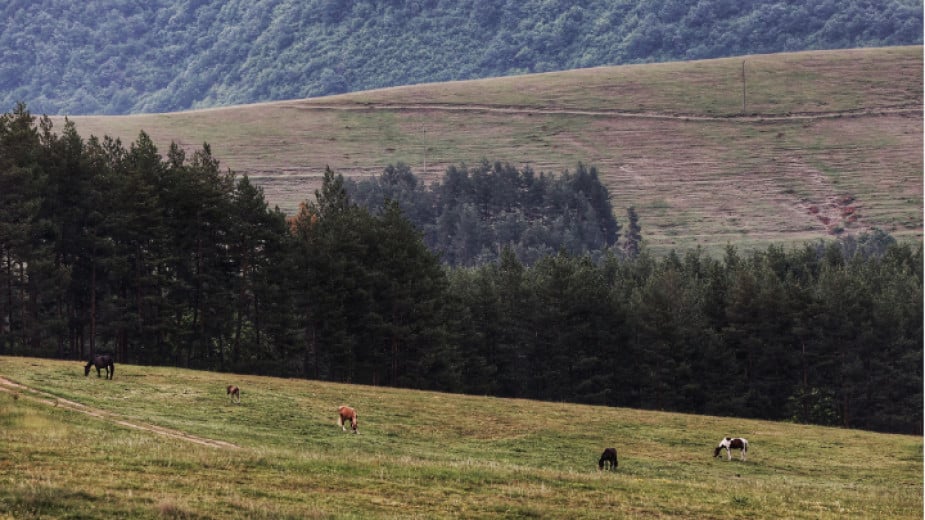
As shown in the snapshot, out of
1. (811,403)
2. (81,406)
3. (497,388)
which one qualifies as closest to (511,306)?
(497,388)

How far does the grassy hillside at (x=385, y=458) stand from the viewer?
27891 mm

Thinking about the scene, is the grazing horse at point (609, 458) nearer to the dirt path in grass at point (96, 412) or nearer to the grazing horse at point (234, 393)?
the dirt path in grass at point (96, 412)

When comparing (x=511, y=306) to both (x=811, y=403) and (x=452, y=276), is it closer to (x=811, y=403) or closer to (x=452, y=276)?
(x=452, y=276)

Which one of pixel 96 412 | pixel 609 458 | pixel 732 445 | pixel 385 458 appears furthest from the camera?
pixel 732 445

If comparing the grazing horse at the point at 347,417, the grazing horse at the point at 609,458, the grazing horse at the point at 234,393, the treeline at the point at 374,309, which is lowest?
the grazing horse at the point at 609,458

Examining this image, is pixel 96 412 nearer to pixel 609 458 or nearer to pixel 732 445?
pixel 609 458

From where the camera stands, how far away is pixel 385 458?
122ft

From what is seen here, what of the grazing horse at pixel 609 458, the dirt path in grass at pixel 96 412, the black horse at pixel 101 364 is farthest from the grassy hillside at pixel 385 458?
the grazing horse at pixel 609 458

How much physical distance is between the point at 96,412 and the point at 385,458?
1329 centimetres

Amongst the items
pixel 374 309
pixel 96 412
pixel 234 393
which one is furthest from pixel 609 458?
pixel 374 309

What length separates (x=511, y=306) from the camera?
329 feet

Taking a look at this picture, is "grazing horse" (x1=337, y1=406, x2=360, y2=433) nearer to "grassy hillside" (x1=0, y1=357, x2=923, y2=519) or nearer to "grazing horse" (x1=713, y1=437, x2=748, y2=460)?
"grassy hillside" (x1=0, y1=357, x2=923, y2=519)

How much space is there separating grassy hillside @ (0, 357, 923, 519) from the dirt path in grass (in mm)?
162

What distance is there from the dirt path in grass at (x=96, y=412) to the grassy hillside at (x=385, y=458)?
16 centimetres
